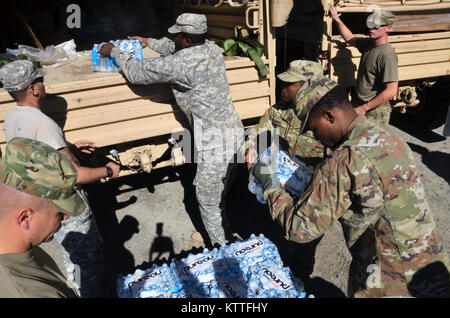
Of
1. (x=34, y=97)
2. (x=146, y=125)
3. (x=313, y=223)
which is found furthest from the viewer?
(x=146, y=125)

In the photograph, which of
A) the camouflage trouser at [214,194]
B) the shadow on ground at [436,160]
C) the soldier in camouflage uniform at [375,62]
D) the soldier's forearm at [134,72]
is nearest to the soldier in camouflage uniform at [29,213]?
the soldier's forearm at [134,72]

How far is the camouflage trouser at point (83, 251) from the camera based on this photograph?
8.18 feet

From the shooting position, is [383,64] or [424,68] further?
[424,68]

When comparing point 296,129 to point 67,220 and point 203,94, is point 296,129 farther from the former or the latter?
point 67,220

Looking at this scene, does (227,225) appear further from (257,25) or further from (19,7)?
(19,7)

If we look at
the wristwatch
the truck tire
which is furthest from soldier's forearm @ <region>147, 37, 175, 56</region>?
the truck tire

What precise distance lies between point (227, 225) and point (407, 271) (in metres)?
1.77

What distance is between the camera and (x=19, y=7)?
211 inches

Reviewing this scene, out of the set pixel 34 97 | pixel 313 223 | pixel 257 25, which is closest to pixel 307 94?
pixel 257 25

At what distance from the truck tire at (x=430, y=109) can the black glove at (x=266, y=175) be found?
3.93m

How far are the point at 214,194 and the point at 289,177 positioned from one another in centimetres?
97

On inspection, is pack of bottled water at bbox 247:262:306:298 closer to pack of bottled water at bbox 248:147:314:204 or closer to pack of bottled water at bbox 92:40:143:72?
pack of bottled water at bbox 248:147:314:204

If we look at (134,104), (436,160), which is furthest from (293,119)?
(436,160)

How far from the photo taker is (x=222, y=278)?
217 centimetres
